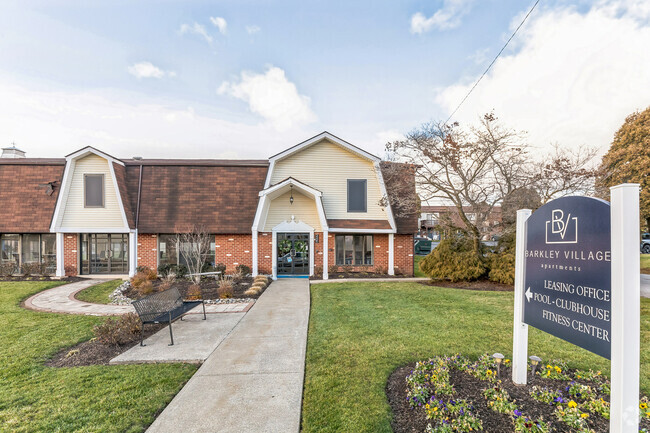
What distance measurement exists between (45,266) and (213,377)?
15.3m

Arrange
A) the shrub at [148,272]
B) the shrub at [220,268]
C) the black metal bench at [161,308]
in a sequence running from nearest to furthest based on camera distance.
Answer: the black metal bench at [161,308] < the shrub at [148,272] < the shrub at [220,268]

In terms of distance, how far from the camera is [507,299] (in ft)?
31.6

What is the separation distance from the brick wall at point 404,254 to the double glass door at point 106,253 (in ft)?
44.4

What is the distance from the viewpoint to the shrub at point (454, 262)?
40.6 ft

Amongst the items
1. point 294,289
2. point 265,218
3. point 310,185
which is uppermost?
point 310,185

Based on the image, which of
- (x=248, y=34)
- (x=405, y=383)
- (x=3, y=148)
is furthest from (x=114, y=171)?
(x=405, y=383)

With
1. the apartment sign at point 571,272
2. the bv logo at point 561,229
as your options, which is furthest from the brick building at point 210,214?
the bv logo at point 561,229

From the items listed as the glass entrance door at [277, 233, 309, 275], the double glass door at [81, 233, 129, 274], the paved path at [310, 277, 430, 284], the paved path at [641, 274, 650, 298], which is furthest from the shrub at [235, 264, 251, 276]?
the paved path at [641, 274, 650, 298]

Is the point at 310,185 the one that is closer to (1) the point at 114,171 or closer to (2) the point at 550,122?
(1) the point at 114,171

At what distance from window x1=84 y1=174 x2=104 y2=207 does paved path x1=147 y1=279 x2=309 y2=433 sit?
12.1 m

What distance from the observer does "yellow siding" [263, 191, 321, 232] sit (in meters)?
14.6

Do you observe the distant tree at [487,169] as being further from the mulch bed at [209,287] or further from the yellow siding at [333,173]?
the mulch bed at [209,287]

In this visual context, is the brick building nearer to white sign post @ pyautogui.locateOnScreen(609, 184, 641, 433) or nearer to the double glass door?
the double glass door

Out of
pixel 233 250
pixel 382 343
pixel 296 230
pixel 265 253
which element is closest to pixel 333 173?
pixel 296 230
